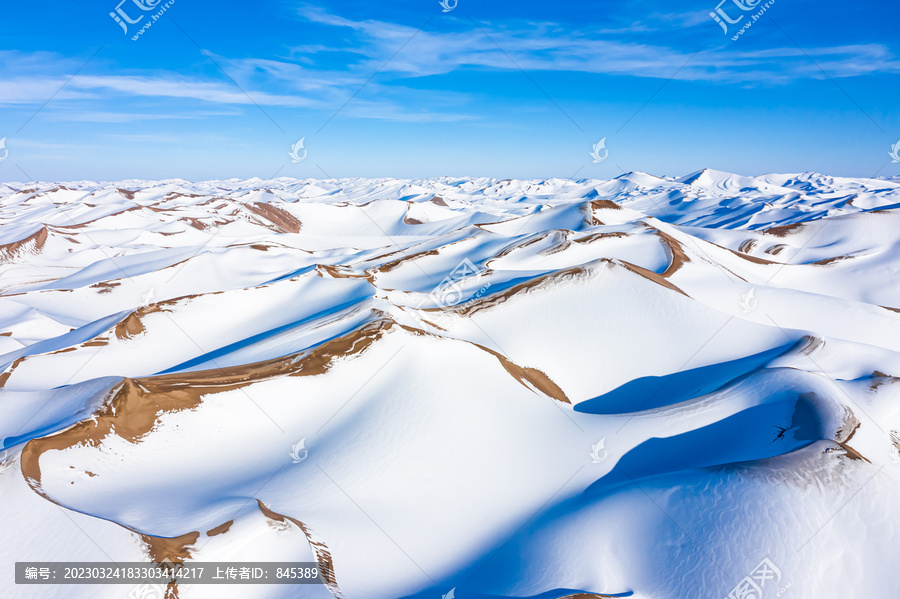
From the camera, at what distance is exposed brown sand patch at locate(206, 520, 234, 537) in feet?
25.4

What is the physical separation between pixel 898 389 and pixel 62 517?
20.6 m

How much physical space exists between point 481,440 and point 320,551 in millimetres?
4688

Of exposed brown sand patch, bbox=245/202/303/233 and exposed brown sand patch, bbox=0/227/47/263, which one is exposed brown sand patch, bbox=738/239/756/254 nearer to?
exposed brown sand patch, bbox=245/202/303/233

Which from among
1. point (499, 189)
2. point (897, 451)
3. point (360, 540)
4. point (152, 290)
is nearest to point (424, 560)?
point (360, 540)

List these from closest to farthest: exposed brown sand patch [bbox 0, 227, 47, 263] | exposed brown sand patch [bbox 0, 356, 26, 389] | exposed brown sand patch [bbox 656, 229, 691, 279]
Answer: exposed brown sand patch [bbox 0, 356, 26, 389], exposed brown sand patch [bbox 656, 229, 691, 279], exposed brown sand patch [bbox 0, 227, 47, 263]

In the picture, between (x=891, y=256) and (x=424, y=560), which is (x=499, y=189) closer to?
(x=891, y=256)

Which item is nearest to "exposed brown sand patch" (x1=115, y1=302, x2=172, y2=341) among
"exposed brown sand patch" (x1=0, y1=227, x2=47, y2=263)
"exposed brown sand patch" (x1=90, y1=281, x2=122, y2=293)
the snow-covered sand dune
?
the snow-covered sand dune

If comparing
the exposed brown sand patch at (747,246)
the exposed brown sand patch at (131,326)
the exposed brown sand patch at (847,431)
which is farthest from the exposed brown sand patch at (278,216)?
the exposed brown sand patch at (847,431)

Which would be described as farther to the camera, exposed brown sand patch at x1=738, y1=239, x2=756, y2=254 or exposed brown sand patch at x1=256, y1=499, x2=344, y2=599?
exposed brown sand patch at x1=738, y1=239, x2=756, y2=254

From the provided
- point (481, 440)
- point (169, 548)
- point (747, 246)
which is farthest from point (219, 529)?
point (747, 246)

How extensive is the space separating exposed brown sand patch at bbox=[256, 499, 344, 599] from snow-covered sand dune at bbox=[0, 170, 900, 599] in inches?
2.1

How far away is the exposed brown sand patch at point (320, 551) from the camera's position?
7.63 m

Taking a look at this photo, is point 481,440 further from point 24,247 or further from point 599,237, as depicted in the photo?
point 24,247

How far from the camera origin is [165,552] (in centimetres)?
721
